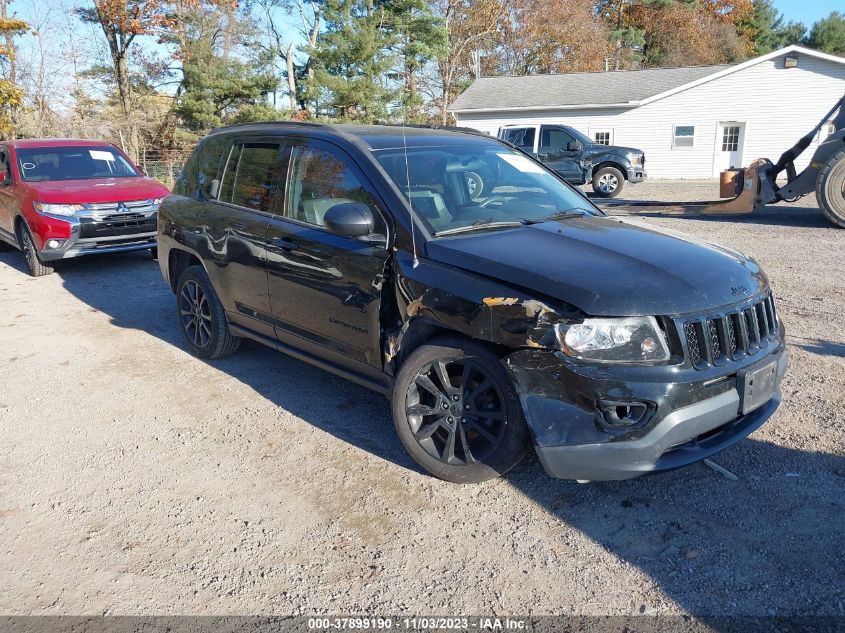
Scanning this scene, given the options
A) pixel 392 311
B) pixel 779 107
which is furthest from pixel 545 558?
pixel 779 107

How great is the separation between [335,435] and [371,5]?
32846 mm

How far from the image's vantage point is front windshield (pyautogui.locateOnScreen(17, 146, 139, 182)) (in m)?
9.91

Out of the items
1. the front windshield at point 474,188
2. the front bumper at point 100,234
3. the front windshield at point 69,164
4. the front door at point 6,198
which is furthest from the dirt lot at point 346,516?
the front windshield at point 69,164

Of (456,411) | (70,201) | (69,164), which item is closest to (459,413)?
(456,411)

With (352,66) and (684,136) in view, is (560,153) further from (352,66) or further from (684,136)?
(352,66)

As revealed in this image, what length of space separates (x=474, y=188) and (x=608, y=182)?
49.3ft

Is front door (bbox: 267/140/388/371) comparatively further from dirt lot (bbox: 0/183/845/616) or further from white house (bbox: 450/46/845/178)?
white house (bbox: 450/46/845/178)

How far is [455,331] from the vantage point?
351 cm

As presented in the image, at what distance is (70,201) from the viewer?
9.04m

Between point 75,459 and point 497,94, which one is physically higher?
point 497,94

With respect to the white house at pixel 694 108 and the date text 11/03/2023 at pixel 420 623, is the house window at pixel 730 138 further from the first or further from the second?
the date text 11/03/2023 at pixel 420 623

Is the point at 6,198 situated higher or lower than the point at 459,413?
higher

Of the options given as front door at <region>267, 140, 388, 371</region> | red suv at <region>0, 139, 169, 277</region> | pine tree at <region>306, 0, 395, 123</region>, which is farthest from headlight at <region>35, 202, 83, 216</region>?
pine tree at <region>306, 0, 395, 123</region>

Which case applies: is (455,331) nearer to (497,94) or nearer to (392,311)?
(392,311)
